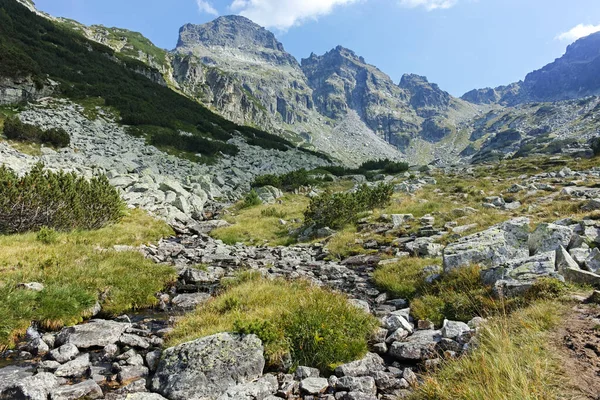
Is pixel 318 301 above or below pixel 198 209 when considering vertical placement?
below

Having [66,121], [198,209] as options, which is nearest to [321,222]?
[198,209]

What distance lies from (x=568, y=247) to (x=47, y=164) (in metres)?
27.8

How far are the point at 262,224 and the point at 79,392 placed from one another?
16.7m

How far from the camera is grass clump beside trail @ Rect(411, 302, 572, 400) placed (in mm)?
3343

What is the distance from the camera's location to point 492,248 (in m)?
8.70

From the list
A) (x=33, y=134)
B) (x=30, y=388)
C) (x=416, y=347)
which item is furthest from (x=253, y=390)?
(x=33, y=134)

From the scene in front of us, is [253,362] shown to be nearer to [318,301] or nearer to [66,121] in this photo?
[318,301]

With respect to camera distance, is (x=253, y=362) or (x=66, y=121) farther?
(x=66, y=121)

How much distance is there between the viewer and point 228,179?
34.8 metres

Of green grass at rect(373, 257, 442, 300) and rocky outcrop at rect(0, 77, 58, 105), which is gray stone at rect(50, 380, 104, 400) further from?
rocky outcrop at rect(0, 77, 58, 105)

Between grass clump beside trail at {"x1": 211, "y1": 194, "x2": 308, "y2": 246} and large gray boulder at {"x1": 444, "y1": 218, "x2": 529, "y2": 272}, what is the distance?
10.7 meters

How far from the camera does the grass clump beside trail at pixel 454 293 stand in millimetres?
6176

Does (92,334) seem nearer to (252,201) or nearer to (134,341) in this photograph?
(134,341)

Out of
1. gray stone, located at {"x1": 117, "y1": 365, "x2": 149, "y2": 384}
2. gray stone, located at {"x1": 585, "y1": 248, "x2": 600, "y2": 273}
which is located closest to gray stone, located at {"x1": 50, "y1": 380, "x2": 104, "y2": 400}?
gray stone, located at {"x1": 117, "y1": 365, "x2": 149, "y2": 384}
